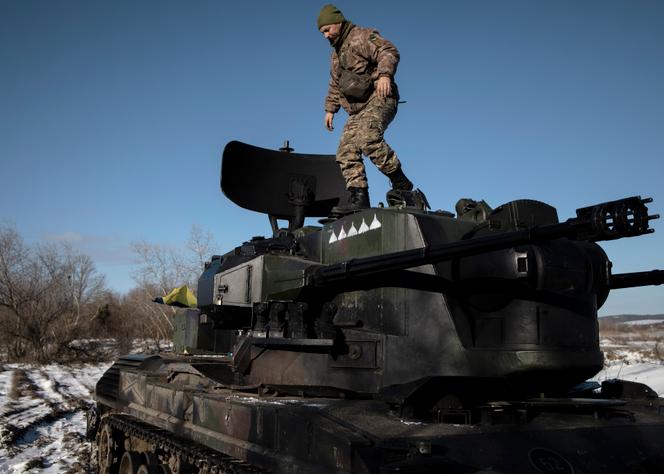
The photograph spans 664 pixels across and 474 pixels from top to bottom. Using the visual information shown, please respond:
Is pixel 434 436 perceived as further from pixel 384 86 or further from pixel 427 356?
pixel 384 86

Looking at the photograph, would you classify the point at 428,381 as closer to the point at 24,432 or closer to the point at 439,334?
the point at 439,334

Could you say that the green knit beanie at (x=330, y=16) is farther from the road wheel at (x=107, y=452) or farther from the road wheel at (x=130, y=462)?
the road wheel at (x=107, y=452)

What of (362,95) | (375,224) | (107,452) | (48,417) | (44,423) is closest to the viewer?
(375,224)

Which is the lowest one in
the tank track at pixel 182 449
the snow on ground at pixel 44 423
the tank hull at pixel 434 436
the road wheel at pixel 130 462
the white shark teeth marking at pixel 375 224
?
the snow on ground at pixel 44 423

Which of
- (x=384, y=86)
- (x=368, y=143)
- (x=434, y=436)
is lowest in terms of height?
(x=434, y=436)

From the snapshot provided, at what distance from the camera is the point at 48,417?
46.1ft

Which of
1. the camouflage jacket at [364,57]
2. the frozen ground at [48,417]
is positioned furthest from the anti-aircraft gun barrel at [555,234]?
the frozen ground at [48,417]

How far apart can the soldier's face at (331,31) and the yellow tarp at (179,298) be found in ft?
18.3

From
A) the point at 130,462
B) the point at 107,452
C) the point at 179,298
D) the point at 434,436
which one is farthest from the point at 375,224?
the point at 179,298

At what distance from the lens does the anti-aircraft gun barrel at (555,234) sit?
3.64 m

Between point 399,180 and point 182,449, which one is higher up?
point 399,180

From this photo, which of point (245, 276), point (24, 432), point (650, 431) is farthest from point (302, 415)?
point (24, 432)

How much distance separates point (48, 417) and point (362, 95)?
10973 mm

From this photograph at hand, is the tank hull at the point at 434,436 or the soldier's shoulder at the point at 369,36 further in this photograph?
the soldier's shoulder at the point at 369,36
